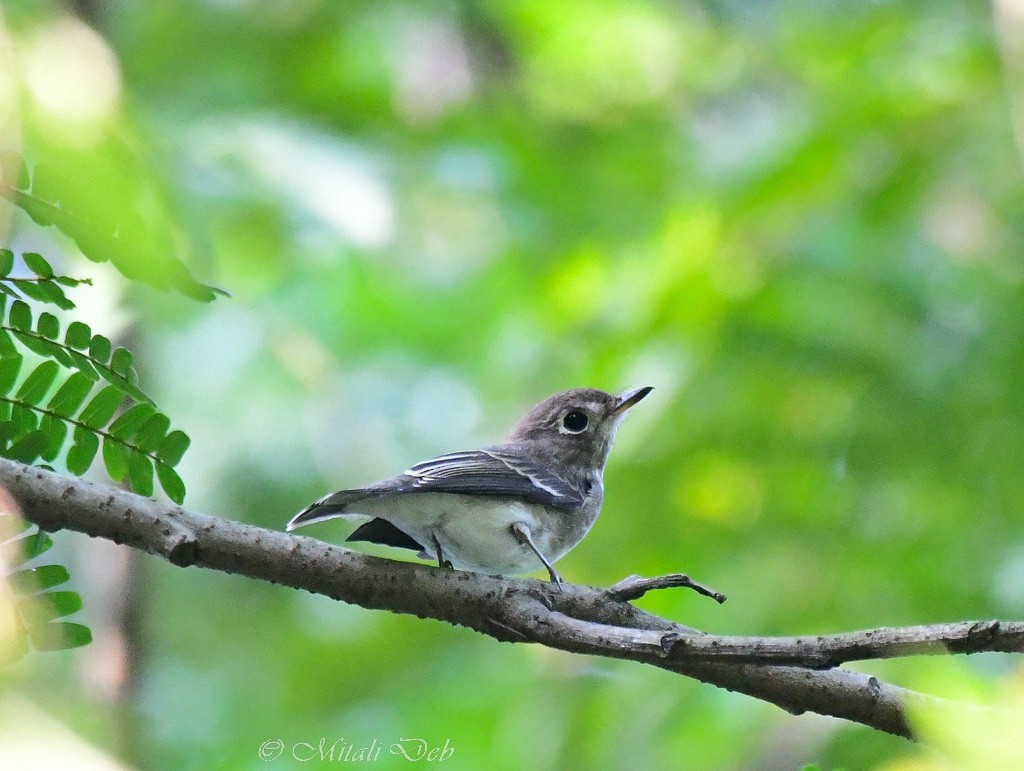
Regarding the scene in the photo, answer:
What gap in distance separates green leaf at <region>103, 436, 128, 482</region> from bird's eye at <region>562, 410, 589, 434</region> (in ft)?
8.94

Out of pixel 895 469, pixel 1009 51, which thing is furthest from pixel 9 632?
pixel 1009 51

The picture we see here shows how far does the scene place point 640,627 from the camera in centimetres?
264

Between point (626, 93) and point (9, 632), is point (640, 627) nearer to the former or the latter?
point (9, 632)

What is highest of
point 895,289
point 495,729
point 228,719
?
point 895,289

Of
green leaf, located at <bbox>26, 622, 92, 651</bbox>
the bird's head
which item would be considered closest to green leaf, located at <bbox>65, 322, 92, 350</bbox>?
green leaf, located at <bbox>26, 622, 92, 651</bbox>

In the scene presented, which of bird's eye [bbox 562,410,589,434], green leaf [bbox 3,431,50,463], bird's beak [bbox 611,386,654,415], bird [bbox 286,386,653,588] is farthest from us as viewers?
bird's eye [bbox 562,410,589,434]

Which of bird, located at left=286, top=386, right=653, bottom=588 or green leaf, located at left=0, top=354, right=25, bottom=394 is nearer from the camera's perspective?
green leaf, located at left=0, top=354, right=25, bottom=394

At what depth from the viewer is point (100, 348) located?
2182 millimetres

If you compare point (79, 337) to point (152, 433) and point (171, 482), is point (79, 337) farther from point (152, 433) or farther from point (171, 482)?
point (171, 482)

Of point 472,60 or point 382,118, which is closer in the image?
point 382,118

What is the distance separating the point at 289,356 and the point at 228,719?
10.2 feet

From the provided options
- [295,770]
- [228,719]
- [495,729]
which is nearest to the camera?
[295,770]

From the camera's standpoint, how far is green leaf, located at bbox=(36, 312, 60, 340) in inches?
84.7

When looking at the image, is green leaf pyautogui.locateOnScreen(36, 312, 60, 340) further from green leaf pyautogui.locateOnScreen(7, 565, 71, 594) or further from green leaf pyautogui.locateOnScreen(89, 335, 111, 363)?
green leaf pyautogui.locateOnScreen(7, 565, 71, 594)
